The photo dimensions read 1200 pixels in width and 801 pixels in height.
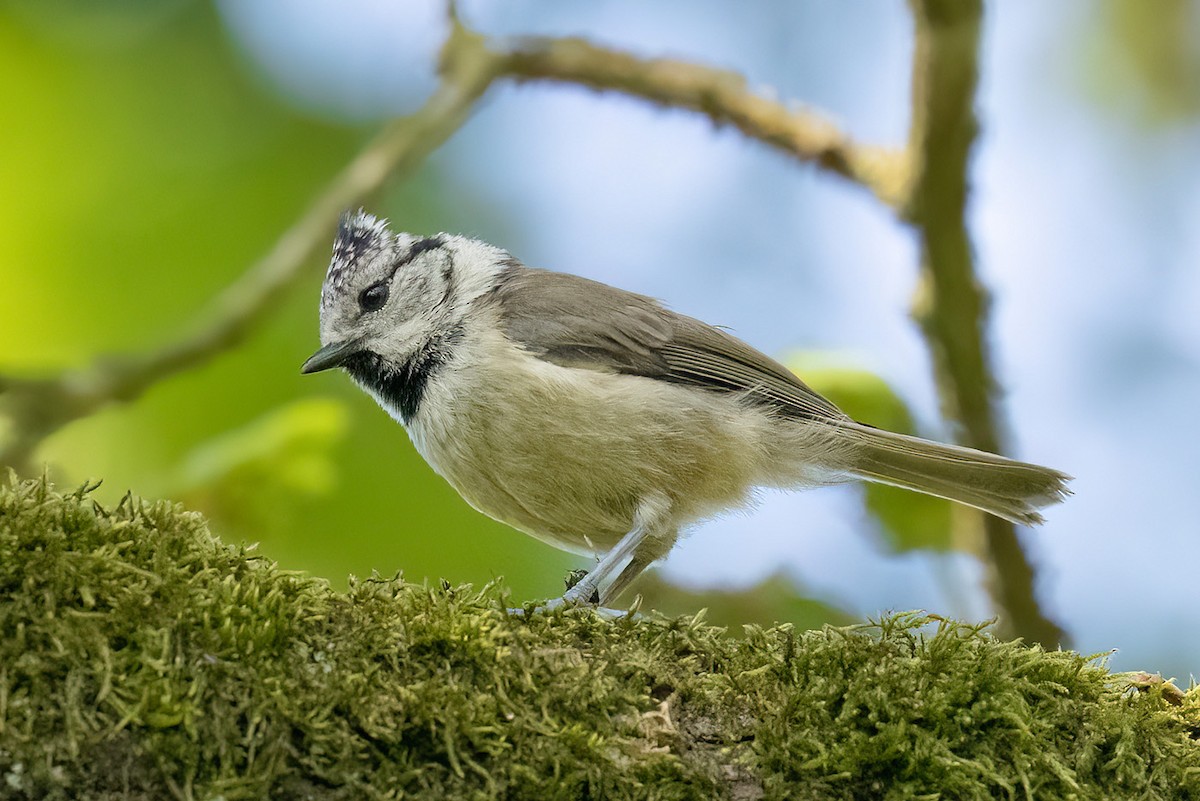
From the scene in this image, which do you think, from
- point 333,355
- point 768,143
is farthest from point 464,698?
point 768,143

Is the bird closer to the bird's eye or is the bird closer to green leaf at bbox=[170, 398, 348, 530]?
the bird's eye

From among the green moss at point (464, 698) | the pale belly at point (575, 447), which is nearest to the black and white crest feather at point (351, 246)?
the pale belly at point (575, 447)

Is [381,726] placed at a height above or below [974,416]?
below

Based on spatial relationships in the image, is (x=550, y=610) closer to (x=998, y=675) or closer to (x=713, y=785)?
(x=713, y=785)

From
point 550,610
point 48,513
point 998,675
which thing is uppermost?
point 998,675

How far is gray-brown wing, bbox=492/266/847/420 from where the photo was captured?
347 centimetres

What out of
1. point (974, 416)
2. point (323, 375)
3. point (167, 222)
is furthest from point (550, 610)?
point (167, 222)

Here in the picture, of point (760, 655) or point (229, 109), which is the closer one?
point (760, 655)

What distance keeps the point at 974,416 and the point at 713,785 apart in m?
2.51

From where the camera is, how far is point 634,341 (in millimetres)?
3557

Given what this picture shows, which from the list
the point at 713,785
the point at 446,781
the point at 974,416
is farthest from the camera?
the point at 974,416

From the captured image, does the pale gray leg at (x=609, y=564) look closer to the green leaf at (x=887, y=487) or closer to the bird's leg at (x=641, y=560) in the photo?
the bird's leg at (x=641, y=560)

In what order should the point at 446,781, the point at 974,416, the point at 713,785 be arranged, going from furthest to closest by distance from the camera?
1. the point at 974,416
2. the point at 713,785
3. the point at 446,781

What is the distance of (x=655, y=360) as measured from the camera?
3.55 m
